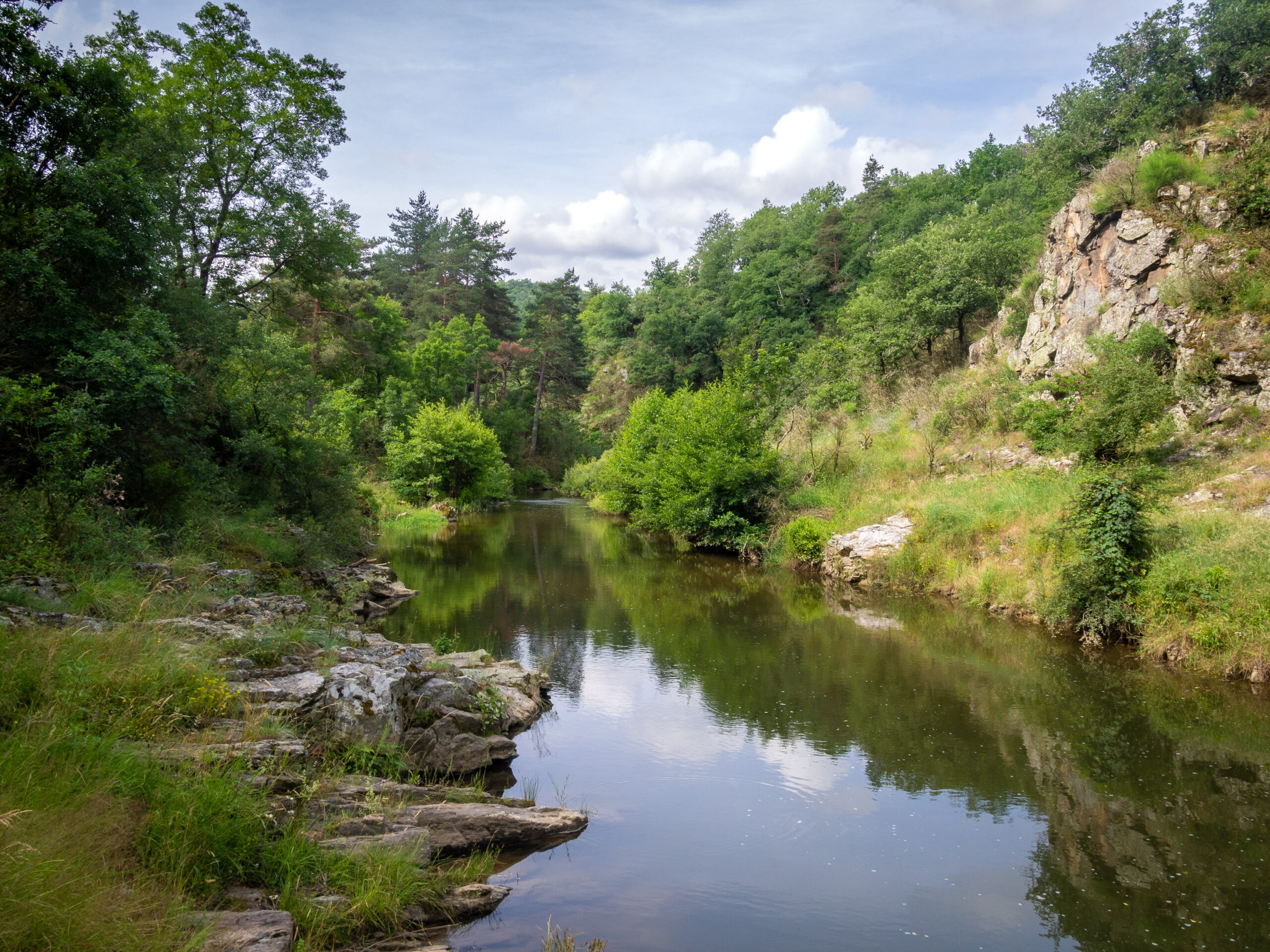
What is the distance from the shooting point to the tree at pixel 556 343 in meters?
62.3

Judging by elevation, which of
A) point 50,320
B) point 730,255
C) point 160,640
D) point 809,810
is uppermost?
point 730,255

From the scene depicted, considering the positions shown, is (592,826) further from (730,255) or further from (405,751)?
(730,255)

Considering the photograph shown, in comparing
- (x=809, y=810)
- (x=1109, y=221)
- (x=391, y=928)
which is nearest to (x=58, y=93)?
(x=391, y=928)

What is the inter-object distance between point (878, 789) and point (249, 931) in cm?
692

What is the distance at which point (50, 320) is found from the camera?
1113 centimetres

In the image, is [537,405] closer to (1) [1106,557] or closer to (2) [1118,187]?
(2) [1118,187]

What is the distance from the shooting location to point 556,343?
6278cm

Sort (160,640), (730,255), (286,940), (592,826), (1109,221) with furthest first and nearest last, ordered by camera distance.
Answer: (730,255)
(1109,221)
(592,826)
(160,640)
(286,940)

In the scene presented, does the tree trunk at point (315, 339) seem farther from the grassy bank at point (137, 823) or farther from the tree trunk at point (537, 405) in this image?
the grassy bank at point (137, 823)

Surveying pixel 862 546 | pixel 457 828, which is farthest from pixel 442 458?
pixel 457 828

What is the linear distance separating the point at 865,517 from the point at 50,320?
1966 centimetres

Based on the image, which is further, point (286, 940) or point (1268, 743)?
point (1268, 743)

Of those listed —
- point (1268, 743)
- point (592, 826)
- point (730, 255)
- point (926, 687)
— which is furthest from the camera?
point (730, 255)

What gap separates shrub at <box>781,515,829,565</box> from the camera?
881 inches
